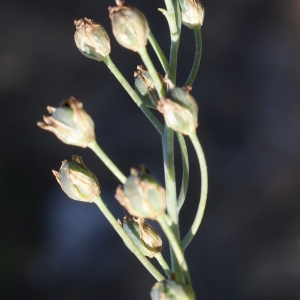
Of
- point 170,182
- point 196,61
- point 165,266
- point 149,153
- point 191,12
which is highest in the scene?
point 191,12

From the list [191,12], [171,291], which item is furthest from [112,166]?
[191,12]

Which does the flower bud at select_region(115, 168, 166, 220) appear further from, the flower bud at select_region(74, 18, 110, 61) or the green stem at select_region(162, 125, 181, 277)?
the flower bud at select_region(74, 18, 110, 61)

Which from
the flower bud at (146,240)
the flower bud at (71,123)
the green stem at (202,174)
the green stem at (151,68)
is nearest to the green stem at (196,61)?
the green stem at (151,68)

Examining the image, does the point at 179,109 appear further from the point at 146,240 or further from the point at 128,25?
the point at 146,240

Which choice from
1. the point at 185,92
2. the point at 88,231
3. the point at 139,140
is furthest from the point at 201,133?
the point at 185,92

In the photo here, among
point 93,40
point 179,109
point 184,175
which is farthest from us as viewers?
point 93,40

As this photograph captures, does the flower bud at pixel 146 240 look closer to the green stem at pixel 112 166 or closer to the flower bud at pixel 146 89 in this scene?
the green stem at pixel 112 166
